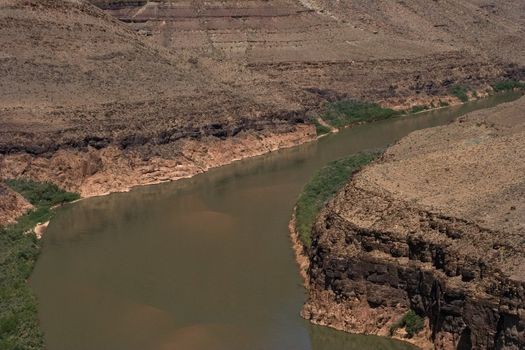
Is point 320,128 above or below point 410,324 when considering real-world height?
below

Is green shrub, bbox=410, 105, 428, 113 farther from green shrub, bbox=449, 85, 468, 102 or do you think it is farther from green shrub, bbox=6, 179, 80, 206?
green shrub, bbox=6, 179, 80, 206

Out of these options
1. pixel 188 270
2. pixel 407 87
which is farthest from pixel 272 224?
pixel 407 87

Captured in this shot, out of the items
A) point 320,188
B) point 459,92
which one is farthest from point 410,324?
point 459,92

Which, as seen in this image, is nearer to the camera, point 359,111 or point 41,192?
point 41,192

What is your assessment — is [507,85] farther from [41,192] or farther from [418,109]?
[41,192]

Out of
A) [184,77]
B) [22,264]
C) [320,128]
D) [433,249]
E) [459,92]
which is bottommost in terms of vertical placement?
[459,92]

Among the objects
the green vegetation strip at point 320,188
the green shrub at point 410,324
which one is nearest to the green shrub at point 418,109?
the green vegetation strip at point 320,188
